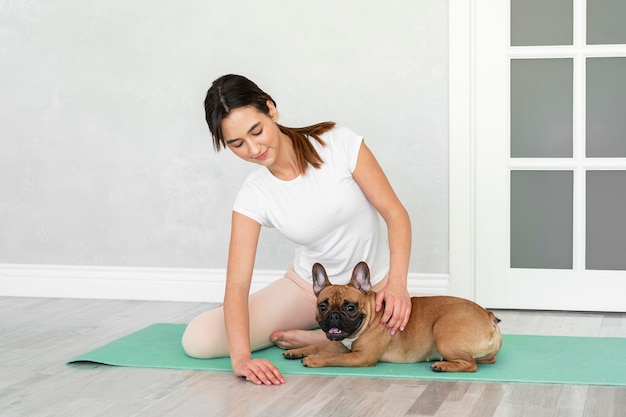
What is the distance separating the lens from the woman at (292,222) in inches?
96.2

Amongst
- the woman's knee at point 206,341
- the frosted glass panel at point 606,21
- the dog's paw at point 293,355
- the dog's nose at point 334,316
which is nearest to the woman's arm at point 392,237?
the dog's nose at point 334,316

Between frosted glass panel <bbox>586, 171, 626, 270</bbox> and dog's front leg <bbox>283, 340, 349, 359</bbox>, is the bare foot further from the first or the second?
frosted glass panel <bbox>586, 171, 626, 270</bbox>

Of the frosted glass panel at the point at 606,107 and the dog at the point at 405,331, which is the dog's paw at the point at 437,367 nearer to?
the dog at the point at 405,331

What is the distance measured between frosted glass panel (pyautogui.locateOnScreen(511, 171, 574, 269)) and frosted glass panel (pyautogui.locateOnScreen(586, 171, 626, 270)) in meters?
0.08

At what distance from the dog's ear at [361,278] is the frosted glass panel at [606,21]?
1.55 meters

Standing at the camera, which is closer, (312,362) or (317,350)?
(312,362)

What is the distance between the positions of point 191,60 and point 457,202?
1.25m

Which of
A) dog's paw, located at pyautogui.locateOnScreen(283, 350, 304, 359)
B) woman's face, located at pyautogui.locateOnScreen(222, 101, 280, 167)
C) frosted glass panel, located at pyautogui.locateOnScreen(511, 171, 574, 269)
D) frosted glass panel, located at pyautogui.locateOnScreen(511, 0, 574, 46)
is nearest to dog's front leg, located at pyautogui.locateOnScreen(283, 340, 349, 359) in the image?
dog's paw, located at pyautogui.locateOnScreen(283, 350, 304, 359)

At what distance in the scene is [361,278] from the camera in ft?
8.33

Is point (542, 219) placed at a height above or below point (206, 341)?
above

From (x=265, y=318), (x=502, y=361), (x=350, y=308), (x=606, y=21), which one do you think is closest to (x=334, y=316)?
(x=350, y=308)

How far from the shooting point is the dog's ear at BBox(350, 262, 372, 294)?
2.52 metres

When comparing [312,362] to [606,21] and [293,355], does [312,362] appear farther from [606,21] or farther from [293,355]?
[606,21]

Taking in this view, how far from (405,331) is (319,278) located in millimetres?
282
